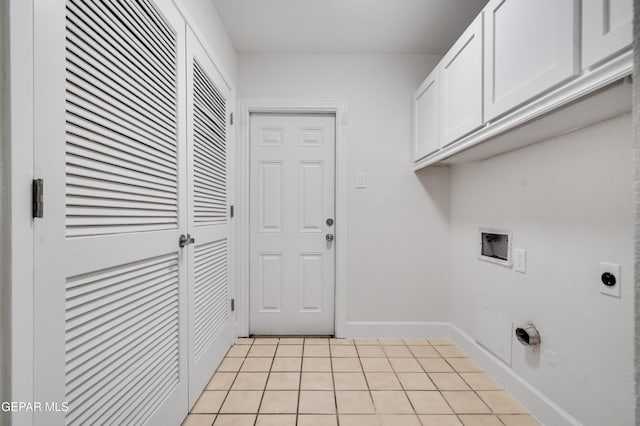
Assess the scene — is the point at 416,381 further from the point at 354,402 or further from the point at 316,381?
the point at 316,381

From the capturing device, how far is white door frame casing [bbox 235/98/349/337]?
255cm

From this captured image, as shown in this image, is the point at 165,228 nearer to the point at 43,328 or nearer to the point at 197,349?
the point at 43,328

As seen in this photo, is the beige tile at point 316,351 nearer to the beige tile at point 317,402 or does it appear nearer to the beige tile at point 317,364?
the beige tile at point 317,364

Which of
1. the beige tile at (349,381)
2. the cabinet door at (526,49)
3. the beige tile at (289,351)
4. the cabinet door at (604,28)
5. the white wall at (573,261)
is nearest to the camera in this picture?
the cabinet door at (604,28)

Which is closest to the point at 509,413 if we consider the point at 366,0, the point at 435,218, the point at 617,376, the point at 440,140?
the point at 617,376

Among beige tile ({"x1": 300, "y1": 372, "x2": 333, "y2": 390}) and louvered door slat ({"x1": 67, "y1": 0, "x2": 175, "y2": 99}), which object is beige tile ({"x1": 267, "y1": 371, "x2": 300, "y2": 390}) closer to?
beige tile ({"x1": 300, "y1": 372, "x2": 333, "y2": 390})

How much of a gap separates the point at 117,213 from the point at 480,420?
187 centimetres

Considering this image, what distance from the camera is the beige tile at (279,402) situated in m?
1.60

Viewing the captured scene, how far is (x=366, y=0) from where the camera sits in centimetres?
193

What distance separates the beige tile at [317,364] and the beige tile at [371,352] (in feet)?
0.90

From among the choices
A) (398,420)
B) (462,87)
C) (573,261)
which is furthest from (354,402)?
(462,87)

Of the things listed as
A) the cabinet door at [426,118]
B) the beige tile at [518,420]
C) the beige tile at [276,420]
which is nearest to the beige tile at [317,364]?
the beige tile at [276,420]

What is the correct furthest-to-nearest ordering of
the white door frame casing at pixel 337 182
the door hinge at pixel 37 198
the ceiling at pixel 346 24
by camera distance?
the white door frame casing at pixel 337 182 → the ceiling at pixel 346 24 → the door hinge at pixel 37 198

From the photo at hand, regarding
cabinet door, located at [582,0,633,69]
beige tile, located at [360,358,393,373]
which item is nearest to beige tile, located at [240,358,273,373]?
beige tile, located at [360,358,393,373]
